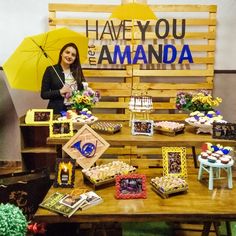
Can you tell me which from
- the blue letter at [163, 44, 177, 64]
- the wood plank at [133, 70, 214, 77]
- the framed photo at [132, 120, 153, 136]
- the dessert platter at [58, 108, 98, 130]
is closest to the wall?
the wood plank at [133, 70, 214, 77]

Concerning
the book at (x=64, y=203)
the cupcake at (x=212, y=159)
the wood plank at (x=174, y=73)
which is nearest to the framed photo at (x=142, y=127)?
the cupcake at (x=212, y=159)

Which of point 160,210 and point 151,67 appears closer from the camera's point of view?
point 160,210

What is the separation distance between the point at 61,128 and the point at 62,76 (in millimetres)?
1555

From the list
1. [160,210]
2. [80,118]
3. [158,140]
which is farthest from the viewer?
[80,118]

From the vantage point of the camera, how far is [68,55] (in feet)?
13.1

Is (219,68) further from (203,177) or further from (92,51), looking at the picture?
(203,177)

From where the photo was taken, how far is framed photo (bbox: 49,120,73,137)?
103 inches

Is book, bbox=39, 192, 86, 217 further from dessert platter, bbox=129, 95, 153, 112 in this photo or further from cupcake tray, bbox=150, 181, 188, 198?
dessert platter, bbox=129, 95, 153, 112

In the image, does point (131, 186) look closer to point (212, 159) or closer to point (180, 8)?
point (212, 159)

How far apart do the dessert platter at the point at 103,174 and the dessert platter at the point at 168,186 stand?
0.23m

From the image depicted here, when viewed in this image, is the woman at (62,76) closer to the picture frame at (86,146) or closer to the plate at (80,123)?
the plate at (80,123)

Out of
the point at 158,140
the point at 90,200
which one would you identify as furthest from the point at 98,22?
the point at 90,200

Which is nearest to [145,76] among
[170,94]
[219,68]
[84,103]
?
[170,94]

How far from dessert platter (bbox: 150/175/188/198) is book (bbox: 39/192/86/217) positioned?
490mm
